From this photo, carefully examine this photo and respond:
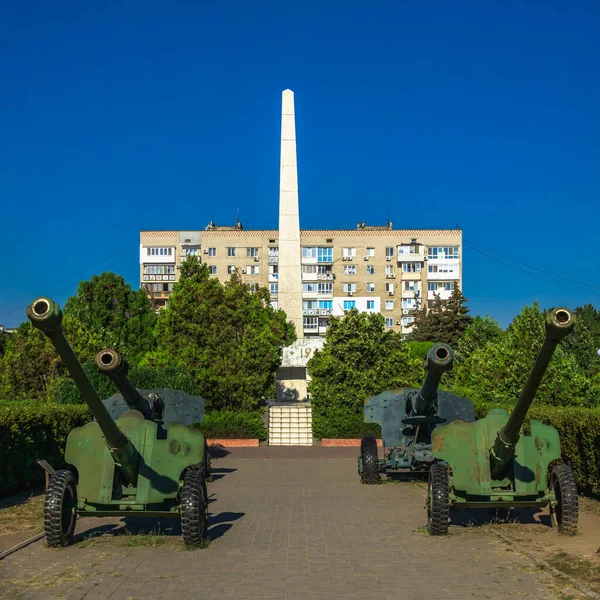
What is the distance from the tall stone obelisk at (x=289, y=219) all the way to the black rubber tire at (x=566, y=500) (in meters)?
27.0

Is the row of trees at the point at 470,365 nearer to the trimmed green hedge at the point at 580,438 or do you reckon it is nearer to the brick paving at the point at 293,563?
the trimmed green hedge at the point at 580,438

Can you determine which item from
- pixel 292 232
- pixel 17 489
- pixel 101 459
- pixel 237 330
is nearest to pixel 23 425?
pixel 17 489

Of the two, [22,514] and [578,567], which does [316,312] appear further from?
[578,567]

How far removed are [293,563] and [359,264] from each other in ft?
220

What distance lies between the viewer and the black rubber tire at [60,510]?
959 centimetres

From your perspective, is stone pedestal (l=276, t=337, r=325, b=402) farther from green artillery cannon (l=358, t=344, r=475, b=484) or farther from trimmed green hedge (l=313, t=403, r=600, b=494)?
trimmed green hedge (l=313, t=403, r=600, b=494)

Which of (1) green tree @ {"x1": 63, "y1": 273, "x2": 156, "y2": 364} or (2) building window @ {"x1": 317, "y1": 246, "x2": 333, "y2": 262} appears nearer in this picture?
(1) green tree @ {"x1": 63, "y1": 273, "x2": 156, "y2": 364}

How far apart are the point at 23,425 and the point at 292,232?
23.3 metres

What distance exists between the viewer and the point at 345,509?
13492mm

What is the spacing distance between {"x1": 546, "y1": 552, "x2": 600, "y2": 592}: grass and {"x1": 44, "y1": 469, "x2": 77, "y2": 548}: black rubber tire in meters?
5.61

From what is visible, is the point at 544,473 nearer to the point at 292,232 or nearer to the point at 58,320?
the point at 58,320

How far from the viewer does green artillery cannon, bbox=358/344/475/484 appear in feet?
51.3

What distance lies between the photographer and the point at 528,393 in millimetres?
9453

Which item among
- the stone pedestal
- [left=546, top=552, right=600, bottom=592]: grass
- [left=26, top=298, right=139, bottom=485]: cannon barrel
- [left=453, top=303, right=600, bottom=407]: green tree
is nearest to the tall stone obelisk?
the stone pedestal
